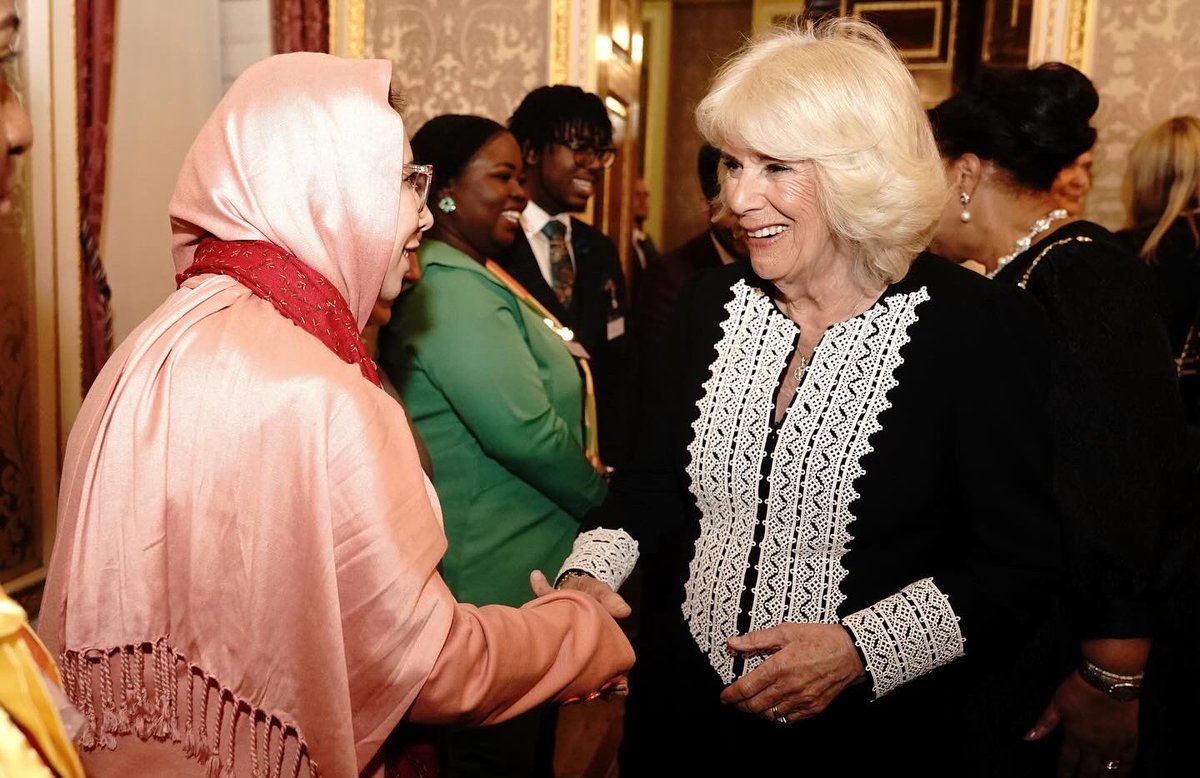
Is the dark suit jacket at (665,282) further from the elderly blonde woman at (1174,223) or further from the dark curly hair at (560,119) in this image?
the elderly blonde woman at (1174,223)

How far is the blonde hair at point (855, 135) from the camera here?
4.85 feet

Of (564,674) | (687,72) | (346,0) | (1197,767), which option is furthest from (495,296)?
(687,72)

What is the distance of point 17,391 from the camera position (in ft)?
8.52

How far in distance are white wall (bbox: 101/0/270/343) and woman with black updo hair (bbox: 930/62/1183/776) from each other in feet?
9.14

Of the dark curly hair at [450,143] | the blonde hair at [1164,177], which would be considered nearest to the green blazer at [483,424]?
the dark curly hair at [450,143]

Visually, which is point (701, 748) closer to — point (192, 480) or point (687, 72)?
point (192, 480)

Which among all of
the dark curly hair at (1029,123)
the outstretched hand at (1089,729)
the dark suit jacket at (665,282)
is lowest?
the outstretched hand at (1089,729)

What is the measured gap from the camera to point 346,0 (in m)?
4.32

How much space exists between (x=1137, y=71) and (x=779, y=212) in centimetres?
319

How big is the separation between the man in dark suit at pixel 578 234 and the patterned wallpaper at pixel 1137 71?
2046 millimetres

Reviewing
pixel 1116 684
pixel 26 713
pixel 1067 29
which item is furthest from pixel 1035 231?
pixel 1067 29

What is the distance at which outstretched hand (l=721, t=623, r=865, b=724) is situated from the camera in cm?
141

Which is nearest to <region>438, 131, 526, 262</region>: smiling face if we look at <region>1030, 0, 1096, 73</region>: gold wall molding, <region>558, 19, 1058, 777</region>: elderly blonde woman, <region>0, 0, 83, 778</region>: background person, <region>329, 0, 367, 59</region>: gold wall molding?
<region>558, 19, 1058, 777</region>: elderly blonde woman

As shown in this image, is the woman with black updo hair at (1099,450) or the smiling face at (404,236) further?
the woman with black updo hair at (1099,450)
